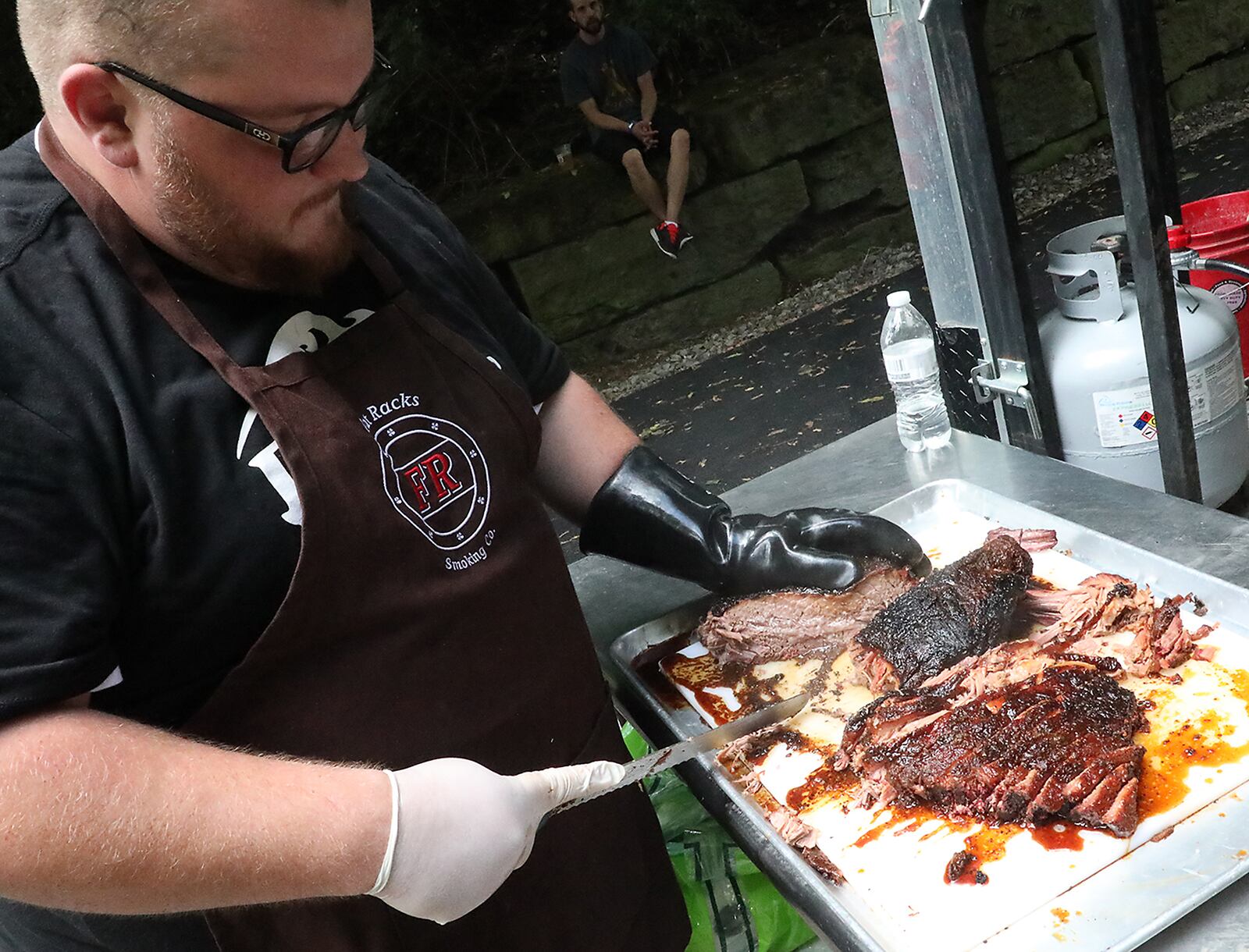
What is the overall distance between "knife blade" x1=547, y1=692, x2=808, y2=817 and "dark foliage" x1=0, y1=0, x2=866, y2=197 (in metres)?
8.14

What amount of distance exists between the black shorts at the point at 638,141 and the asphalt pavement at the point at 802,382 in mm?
1887

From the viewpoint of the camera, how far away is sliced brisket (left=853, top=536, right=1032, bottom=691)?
6.39 feet

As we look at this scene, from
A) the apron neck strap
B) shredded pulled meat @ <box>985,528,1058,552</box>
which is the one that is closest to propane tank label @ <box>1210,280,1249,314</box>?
shredded pulled meat @ <box>985,528,1058,552</box>

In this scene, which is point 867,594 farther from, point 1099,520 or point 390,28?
point 390,28

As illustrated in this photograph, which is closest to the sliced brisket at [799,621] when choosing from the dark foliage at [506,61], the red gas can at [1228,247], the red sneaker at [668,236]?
the red gas can at [1228,247]

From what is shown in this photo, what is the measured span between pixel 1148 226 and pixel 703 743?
140cm

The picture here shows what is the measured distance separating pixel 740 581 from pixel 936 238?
1088mm

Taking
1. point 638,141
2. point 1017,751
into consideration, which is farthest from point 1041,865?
point 638,141

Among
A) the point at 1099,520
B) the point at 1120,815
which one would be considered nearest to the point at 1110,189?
the point at 1099,520

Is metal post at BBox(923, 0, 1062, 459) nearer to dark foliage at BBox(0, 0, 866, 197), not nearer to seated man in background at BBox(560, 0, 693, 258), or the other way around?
seated man in background at BBox(560, 0, 693, 258)

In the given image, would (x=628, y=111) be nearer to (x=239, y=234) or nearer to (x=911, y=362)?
(x=911, y=362)

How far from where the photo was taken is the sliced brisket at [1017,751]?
1.54 metres

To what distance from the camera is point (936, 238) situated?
109 inches

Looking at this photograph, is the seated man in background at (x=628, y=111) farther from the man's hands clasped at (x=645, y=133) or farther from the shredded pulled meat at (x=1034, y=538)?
the shredded pulled meat at (x=1034, y=538)
